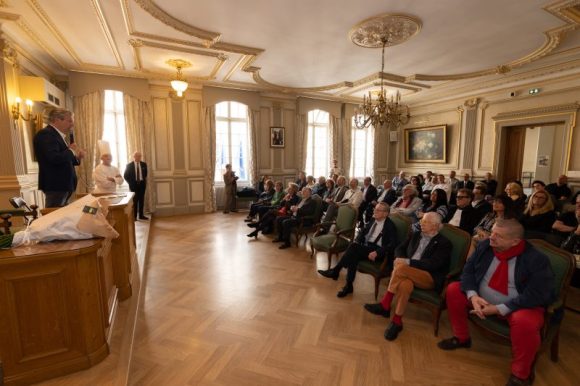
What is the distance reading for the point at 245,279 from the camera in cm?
385

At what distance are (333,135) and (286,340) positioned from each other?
8318 millimetres

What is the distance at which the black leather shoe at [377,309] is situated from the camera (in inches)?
116

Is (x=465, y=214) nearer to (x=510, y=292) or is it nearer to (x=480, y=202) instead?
(x=480, y=202)

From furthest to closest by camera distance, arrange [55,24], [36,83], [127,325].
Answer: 1. [36,83]
2. [55,24]
3. [127,325]

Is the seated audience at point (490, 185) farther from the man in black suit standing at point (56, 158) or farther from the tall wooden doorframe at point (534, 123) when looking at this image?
the man in black suit standing at point (56, 158)

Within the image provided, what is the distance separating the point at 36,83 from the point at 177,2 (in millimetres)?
3275

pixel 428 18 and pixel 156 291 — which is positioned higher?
pixel 428 18

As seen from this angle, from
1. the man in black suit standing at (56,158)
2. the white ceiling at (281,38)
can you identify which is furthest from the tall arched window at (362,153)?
the man in black suit standing at (56,158)

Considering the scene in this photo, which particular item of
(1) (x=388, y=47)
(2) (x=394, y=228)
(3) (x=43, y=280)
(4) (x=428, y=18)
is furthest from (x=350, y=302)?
(1) (x=388, y=47)

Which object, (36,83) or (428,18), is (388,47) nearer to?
(428,18)

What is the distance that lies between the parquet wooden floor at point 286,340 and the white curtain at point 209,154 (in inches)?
175

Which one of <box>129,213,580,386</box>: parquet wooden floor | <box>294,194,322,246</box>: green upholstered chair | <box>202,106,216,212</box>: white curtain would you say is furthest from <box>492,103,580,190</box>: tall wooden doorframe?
<box>202,106,216,212</box>: white curtain

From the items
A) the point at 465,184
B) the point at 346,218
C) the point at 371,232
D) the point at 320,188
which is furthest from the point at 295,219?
the point at 465,184

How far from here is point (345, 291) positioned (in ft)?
11.2
